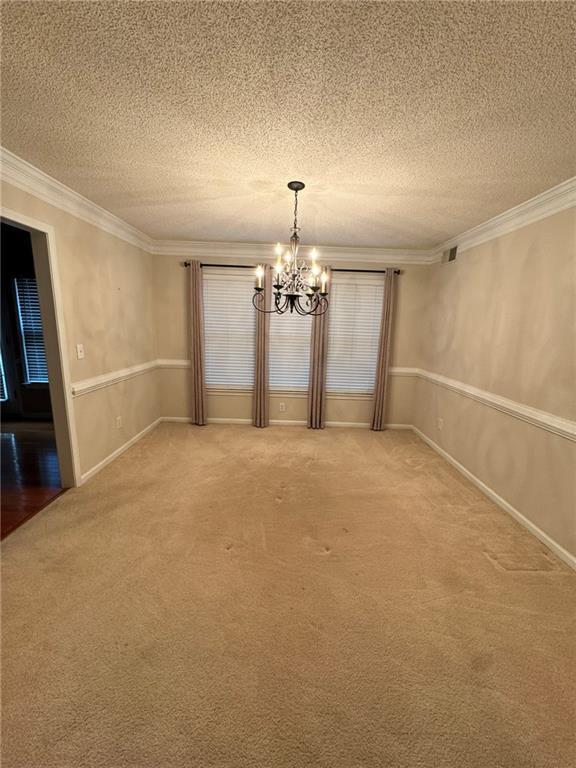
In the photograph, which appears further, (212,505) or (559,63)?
(212,505)

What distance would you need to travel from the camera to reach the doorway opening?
2.61m

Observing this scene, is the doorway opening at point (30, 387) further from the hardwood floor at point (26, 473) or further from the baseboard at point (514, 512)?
the baseboard at point (514, 512)

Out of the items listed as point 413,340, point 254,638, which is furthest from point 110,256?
point 413,340

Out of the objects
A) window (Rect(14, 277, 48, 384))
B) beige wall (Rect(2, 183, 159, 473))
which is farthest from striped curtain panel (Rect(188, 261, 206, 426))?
window (Rect(14, 277, 48, 384))

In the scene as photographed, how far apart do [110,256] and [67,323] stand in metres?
1.07

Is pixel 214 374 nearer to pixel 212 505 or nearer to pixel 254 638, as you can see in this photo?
pixel 212 505

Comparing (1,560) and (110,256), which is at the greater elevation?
(110,256)

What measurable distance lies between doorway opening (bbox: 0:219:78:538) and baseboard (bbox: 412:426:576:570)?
12.8 ft

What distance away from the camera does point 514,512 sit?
2.69 metres

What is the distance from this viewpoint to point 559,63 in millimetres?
1249

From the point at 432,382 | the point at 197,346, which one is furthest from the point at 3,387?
the point at 432,382

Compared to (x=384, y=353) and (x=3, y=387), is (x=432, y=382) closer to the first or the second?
(x=384, y=353)

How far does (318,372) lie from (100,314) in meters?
2.84

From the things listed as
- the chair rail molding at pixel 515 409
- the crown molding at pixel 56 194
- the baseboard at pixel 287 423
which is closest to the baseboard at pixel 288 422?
the baseboard at pixel 287 423
